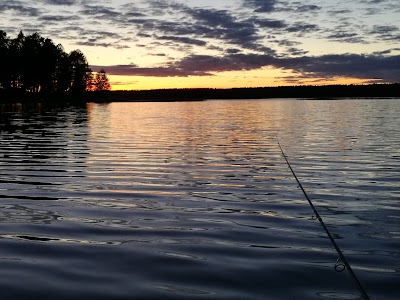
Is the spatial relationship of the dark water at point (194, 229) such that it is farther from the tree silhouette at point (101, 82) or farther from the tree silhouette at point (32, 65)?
the tree silhouette at point (101, 82)

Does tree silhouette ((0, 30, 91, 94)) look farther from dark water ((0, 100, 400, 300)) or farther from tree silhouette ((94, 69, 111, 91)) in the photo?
dark water ((0, 100, 400, 300))

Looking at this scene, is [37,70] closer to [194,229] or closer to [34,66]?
[34,66]

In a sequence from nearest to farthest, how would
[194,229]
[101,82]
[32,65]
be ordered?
[194,229] < [32,65] < [101,82]

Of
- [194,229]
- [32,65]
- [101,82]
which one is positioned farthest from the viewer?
[101,82]

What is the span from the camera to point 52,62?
112 metres

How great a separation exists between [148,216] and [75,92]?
144 meters

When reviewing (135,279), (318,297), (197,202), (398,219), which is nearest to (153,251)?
(135,279)

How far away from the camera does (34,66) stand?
10469 cm

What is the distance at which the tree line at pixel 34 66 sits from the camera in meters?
100

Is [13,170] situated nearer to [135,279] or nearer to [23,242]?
[23,242]

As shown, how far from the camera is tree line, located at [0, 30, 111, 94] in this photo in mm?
100375

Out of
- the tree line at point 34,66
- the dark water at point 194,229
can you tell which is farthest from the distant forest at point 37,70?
the dark water at point 194,229

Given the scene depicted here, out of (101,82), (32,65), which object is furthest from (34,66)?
(101,82)

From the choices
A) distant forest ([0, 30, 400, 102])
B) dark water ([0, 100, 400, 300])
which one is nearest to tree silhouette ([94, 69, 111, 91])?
distant forest ([0, 30, 400, 102])
